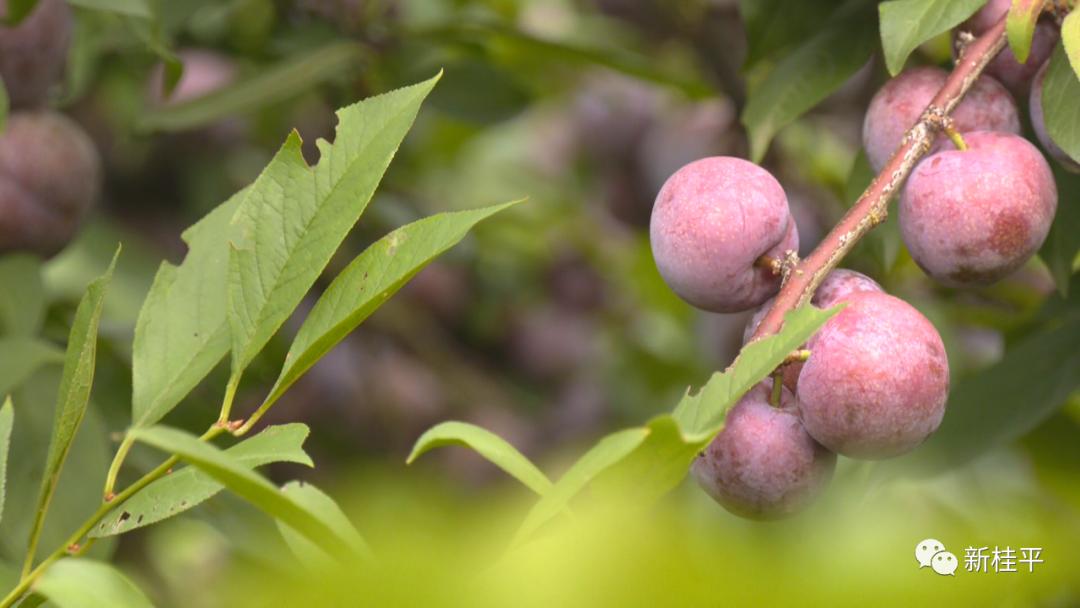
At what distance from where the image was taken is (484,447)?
437 millimetres

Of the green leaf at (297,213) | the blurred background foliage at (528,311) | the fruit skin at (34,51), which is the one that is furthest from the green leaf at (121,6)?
the green leaf at (297,213)

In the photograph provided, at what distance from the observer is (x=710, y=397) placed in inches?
18.2

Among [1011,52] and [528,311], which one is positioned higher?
[1011,52]

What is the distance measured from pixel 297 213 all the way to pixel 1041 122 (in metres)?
0.35

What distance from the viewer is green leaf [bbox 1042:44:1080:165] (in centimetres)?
57

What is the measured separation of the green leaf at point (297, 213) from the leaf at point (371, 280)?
0.02m

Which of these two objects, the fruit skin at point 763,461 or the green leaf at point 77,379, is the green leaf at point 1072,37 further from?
the green leaf at point 77,379

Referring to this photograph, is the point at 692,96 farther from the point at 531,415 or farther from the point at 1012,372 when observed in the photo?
the point at 531,415

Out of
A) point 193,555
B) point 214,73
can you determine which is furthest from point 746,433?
point 193,555

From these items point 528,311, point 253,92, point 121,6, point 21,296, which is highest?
point 121,6

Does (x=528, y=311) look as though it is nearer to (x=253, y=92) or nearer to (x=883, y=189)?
(x=253, y=92)

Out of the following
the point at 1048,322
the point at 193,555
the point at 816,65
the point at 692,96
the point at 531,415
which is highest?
the point at 816,65

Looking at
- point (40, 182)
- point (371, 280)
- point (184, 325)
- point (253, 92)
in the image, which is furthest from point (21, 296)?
point (371, 280)

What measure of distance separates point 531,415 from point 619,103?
0.43 m
